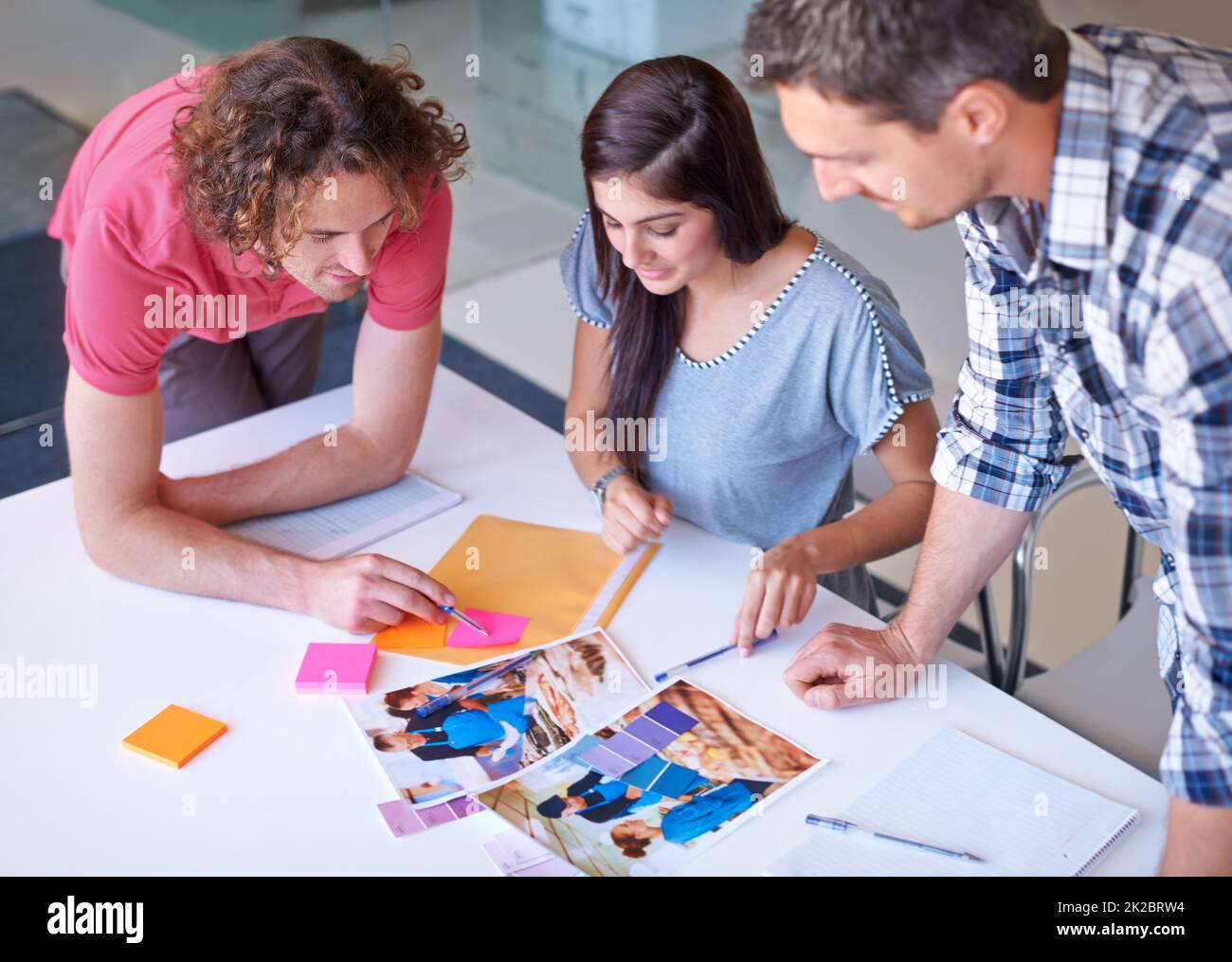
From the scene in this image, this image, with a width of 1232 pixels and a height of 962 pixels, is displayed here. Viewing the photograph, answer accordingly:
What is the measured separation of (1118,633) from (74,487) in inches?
60.2

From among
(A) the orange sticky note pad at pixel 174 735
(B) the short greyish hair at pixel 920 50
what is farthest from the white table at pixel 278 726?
(B) the short greyish hair at pixel 920 50

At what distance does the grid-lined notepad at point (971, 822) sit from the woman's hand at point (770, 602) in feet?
0.78

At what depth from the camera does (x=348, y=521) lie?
1759 millimetres

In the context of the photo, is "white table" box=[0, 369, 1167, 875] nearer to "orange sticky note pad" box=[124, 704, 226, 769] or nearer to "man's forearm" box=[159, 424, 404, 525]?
"orange sticky note pad" box=[124, 704, 226, 769]

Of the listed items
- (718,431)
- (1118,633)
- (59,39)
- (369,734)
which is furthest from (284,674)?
(59,39)

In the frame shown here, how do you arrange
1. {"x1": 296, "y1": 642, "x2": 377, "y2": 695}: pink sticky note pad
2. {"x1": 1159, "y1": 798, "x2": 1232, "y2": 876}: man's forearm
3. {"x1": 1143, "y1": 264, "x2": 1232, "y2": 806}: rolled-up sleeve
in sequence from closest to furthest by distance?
{"x1": 1143, "y1": 264, "x2": 1232, "y2": 806}: rolled-up sleeve → {"x1": 1159, "y1": 798, "x2": 1232, "y2": 876}: man's forearm → {"x1": 296, "y1": 642, "x2": 377, "y2": 695}: pink sticky note pad

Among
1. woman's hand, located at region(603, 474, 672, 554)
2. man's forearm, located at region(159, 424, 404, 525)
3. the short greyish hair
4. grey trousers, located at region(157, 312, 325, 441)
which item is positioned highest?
the short greyish hair

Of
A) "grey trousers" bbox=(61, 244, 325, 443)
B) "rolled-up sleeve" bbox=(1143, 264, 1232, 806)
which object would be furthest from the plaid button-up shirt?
"grey trousers" bbox=(61, 244, 325, 443)

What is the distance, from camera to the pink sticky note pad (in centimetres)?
142

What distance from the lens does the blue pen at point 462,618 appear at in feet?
4.97

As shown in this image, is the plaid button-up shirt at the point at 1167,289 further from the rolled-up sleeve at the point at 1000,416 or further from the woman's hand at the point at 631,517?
the woman's hand at the point at 631,517

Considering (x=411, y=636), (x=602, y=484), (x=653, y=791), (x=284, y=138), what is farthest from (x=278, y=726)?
(x=284, y=138)
